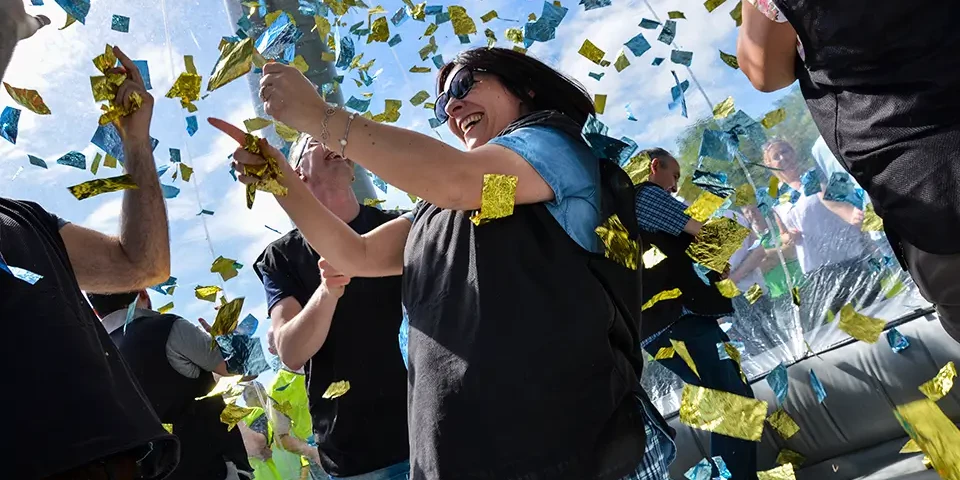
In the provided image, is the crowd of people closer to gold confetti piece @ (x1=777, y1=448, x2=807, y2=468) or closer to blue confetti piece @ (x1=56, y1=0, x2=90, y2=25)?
blue confetti piece @ (x1=56, y1=0, x2=90, y2=25)

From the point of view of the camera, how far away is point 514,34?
2822 millimetres

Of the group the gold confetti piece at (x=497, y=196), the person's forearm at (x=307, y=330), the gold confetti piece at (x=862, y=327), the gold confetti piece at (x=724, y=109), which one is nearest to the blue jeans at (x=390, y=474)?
the person's forearm at (x=307, y=330)

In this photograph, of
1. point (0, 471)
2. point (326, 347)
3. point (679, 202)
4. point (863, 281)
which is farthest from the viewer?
point (863, 281)

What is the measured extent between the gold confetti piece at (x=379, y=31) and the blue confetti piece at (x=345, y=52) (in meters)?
0.22

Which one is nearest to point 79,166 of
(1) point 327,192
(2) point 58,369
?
(1) point 327,192

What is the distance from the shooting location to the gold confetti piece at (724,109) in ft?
10.6

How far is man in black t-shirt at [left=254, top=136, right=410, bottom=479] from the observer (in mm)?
1738

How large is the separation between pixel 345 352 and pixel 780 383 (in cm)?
258

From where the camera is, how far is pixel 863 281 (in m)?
4.07

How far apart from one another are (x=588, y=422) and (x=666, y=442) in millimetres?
178

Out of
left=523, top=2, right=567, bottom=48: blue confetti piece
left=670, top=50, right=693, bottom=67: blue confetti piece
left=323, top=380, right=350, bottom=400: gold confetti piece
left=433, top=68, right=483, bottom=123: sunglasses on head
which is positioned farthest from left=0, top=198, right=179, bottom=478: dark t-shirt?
left=670, top=50, right=693, bottom=67: blue confetti piece

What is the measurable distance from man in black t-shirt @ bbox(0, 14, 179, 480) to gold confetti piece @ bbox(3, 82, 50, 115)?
61cm

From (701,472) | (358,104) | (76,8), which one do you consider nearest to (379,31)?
(358,104)

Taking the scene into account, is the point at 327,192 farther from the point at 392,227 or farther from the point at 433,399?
the point at 433,399
